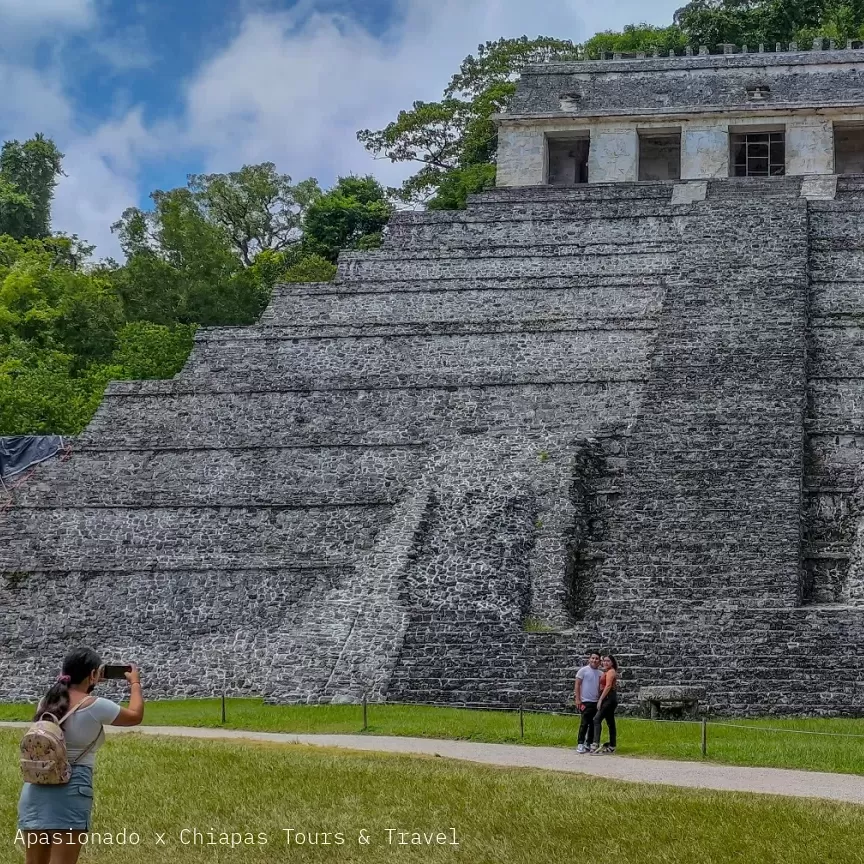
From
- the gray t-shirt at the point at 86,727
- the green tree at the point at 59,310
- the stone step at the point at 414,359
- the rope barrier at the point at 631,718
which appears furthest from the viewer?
the green tree at the point at 59,310

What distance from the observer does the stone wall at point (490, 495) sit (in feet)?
64.1

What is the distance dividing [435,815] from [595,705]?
477 centimetres

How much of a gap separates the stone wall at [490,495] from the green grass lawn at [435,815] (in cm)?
599

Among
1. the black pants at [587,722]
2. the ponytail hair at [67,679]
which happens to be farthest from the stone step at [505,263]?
the ponytail hair at [67,679]

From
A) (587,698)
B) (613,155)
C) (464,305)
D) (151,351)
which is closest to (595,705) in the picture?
(587,698)

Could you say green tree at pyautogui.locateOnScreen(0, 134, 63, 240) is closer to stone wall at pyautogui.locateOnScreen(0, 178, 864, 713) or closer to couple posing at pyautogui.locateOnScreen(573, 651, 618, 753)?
stone wall at pyautogui.locateOnScreen(0, 178, 864, 713)

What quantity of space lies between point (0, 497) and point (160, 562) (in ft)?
13.5

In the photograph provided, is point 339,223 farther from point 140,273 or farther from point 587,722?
point 587,722

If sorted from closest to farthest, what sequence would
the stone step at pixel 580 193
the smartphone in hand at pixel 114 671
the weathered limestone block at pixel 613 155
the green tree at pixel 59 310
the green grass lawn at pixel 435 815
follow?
the smartphone in hand at pixel 114 671 < the green grass lawn at pixel 435 815 < the stone step at pixel 580 193 < the weathered limestone block at pixel 613 155 < the green tree at pixel 59 310

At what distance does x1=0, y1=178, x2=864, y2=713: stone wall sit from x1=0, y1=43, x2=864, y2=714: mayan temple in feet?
0.17

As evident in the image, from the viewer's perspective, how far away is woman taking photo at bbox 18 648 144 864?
320 inches

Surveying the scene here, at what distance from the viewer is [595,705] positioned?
1587 centimetres

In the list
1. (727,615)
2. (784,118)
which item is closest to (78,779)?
(727,615)

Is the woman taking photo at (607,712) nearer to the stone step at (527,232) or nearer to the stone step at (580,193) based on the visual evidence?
the stone step at (527,232)
